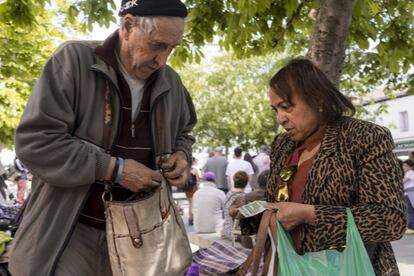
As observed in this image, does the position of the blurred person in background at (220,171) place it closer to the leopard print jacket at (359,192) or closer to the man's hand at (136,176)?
the man's hand at (136,176)

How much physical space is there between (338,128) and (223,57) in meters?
29.8

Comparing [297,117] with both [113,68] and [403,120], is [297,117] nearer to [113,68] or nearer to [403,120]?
[113,68]

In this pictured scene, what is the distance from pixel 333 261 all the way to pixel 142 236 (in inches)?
30.4

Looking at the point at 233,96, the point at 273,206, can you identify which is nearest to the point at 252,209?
the point at 273,206

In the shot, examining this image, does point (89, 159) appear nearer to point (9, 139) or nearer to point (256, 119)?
point (9, 139)

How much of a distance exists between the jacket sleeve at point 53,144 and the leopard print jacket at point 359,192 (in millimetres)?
856

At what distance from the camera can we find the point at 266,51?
683 cm

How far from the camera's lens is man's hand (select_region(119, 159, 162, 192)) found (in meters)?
2.30

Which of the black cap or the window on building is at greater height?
the black cap

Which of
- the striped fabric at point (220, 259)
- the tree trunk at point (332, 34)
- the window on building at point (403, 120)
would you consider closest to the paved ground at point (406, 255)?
the tree trunk at point (332, 34)

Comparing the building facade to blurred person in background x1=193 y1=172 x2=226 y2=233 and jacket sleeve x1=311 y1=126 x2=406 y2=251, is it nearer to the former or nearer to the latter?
blurred person in background x1=193 y1=172 x2=226 y2=233

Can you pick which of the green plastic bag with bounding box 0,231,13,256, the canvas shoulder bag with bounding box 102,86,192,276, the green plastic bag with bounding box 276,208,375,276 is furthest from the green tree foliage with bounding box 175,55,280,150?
the green plastic bag with bounding box 276,208,375,276

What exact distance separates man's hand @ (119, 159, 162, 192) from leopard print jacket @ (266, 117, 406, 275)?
2.06 feet

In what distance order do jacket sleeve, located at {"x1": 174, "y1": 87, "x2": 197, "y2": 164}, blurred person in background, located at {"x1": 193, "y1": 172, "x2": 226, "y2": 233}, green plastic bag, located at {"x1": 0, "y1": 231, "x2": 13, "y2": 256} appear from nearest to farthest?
jacket sleeve, located at {"x1": 174, "y1": 87, "x2": 197, "y2": 164}
green plastic bag, located at {"x1": 0, "y1": 231, "x2": 13, "y2": 256}
blurred person in background, located at {"x1": 193, "y1": 172, "x2": 226, "y2": 233}
